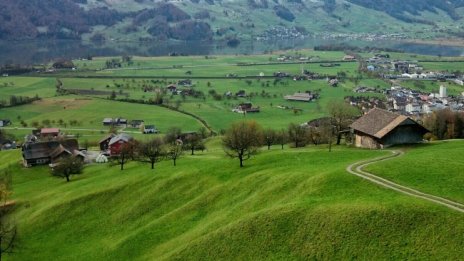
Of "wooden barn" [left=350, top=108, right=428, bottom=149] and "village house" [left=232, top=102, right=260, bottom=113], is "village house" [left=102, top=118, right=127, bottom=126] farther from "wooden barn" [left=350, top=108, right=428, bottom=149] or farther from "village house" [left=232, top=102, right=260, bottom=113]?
"wooden barn" [left=350, top=108, right=428, bottom=149]

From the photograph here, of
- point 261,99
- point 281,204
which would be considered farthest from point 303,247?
point 261,99

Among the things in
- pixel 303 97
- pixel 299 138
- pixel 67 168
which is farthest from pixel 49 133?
pixel 303 97

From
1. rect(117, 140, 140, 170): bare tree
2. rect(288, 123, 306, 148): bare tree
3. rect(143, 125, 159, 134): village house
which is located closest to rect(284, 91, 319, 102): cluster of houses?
rect(143, 125, 159, 134): village house

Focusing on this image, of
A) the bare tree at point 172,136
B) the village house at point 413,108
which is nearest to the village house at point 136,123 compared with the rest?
the bare tree at point 172,136

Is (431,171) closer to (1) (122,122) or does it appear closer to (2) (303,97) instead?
(1) (122,122)

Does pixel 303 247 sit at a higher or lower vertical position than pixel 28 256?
higher

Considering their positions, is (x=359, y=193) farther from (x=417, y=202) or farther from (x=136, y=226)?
(x=136, y=226)
